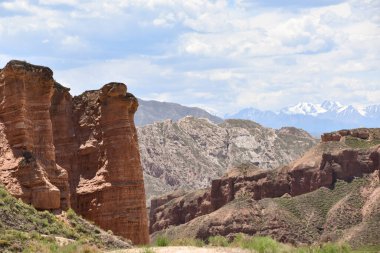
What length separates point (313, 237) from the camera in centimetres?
12912

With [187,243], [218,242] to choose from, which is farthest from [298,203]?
[187,243]

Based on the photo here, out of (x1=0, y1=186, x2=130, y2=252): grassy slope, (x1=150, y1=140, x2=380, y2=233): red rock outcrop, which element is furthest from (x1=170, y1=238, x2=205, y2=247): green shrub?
(x1=150, y1=140, x2=380, y2=233): red rock outcrop

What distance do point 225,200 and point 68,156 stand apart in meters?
111

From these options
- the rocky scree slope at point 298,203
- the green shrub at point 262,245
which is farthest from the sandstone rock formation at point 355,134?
the green shrub at point 262,245

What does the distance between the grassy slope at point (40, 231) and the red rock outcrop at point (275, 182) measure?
101m

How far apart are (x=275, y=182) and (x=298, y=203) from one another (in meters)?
16.7

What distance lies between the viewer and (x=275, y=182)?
16312cm

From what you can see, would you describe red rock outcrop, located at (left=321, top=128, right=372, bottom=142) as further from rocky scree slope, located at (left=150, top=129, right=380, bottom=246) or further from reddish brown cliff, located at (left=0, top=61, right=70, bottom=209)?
reddish brown cliff, located at (left=0, top=61, right=70, bottom=209)

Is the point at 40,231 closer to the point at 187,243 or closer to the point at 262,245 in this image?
the point at 187,243

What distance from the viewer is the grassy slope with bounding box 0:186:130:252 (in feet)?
117

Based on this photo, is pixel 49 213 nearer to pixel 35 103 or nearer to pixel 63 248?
pixel 35 103

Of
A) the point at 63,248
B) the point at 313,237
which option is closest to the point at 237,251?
the point at 63,248

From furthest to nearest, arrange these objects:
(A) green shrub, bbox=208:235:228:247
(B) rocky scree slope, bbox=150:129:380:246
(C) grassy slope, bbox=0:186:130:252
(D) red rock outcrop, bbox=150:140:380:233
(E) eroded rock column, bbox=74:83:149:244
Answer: (D) red rock outcrop, bbox=150:140:380:233
(B) rocky scree slope, bbox=150:129:380:246
(E) eroded rock column, bbox=74:83:149:244
(C) grassy slope, bbox=0:186:130:252
(A) green shrub, bbox=208:235:228:247

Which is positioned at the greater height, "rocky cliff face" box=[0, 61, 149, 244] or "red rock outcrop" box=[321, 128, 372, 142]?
"red rock outcrop" box=[321, 128, 372, 142]
